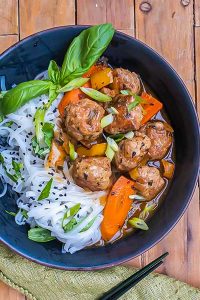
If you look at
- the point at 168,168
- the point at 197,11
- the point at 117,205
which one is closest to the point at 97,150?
the point at 117,205

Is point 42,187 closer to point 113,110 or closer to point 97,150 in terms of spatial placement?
point 97,150

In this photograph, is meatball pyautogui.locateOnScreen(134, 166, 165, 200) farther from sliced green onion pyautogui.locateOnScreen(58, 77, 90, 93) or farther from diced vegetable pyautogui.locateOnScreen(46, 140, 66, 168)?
sliced green onion pyautogui.locateOnScreen(58, 77, 90, 93)

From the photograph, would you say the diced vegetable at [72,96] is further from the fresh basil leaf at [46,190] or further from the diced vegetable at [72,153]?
the fresh basil leaf at [46,190]

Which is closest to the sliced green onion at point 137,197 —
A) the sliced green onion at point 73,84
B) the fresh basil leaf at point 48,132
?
the fresh basil leaf at point 48,132

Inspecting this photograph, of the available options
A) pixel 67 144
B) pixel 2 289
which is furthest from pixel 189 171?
pixel 2 289

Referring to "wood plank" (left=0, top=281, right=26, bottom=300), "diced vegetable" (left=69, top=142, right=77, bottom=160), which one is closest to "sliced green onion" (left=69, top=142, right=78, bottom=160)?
"diced vegetable" (left=69, top=142, right=77, bottom=160)

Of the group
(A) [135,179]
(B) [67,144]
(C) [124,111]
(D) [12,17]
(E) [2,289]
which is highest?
(D) [12,17]

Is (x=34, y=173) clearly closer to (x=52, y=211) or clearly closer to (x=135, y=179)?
(x=52, y=211)
